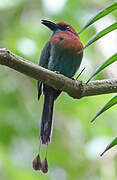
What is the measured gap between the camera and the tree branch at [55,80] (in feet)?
4.33

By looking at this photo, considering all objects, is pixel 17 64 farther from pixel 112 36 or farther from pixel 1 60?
pixel 112 36

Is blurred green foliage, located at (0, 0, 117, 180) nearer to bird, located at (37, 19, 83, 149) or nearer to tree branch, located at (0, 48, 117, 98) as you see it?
bird, located at (37, 19, 83, 149)

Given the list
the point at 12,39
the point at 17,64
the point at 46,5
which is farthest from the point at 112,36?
the point at 17,64

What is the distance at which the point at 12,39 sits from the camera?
3.38 meters

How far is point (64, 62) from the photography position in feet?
9.86

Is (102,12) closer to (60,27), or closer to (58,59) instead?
(58,59)

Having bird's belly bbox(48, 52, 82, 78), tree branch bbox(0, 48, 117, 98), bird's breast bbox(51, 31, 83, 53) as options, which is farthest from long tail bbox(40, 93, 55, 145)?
tree branch bbox(0, 48, 117, 98)

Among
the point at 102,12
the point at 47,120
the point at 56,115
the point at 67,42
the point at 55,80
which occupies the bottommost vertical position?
the point at 56,115

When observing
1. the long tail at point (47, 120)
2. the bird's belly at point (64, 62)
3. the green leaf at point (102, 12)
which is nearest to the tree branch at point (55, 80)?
the green leaf at point (102, 12)

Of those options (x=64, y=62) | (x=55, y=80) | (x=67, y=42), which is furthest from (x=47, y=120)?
(x=55, y=80)

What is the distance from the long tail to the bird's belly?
248 mm

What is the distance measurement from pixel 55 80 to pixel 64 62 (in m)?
1.56

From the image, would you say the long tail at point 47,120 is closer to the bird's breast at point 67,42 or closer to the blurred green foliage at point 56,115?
the blurred green foliage at point 56,115

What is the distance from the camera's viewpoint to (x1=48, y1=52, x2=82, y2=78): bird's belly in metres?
2.97
